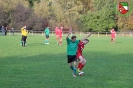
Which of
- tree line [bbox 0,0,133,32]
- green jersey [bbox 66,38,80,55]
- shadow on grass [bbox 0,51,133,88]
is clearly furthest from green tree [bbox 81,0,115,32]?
green jersey [bbox 66,38,80,55]

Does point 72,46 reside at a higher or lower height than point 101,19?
lower

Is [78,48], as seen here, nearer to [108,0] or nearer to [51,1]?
[108,0]

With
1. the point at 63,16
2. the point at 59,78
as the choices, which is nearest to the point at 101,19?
the point at 63,16

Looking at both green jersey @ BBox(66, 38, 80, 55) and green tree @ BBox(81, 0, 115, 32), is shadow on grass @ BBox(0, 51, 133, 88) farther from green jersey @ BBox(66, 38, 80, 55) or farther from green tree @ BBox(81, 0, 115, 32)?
green tree @ BBox(81, 0, 115, 32)

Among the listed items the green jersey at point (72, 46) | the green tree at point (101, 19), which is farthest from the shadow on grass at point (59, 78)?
the green tree at point (101, 19)

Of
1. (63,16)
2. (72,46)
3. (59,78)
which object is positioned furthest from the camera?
(63,16)

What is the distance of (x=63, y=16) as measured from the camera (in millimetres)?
85125

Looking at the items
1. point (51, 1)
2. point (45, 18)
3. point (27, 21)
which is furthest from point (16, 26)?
point (51, 1)

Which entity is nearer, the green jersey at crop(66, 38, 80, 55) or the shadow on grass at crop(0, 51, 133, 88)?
the shadow on grass at crop(0, 51, 133, 88)

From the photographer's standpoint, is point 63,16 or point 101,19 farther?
point 63,16

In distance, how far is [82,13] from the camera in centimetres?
8931

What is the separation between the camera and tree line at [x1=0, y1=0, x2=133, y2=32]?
78875mm

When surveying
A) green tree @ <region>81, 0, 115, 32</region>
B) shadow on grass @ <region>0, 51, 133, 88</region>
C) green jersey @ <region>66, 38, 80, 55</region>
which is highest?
green tree @ <region>81, 0, 115, 32</region>

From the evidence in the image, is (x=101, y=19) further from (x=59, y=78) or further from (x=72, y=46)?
(x=59, y=78)
